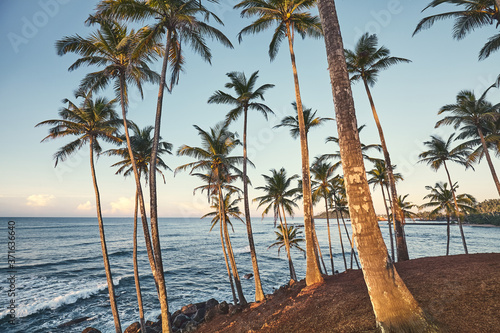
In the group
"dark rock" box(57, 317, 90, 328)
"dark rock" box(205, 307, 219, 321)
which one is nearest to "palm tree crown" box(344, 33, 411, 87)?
"dark rock" box(205, 307, 219, 321)

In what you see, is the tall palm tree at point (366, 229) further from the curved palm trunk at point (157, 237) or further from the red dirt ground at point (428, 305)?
the curved palm trunk at point (157, 237)

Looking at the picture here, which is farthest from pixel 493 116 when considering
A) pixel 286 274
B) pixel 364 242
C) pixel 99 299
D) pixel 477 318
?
pixel 99 299

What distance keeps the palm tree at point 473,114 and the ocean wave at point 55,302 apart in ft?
108

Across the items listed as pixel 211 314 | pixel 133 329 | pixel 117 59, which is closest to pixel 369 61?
pixel 117 59

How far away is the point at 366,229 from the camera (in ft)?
12.2

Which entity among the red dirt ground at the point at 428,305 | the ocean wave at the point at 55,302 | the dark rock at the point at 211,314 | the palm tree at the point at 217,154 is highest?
the palm tree at the point at 217,154

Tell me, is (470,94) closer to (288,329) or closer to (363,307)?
(363,307)

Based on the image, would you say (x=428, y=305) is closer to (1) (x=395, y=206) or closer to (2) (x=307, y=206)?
(2) (x=307, y=206)

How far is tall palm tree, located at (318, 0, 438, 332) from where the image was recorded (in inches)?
135

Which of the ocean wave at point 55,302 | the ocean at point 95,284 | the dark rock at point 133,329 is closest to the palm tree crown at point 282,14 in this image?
the ocean at point 95,284

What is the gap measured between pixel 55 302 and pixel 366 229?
82.6 feet

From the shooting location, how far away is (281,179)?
20.5 metres

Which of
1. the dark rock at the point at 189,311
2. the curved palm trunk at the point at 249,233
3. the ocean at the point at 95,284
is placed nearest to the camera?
the curved palm trunk at the point at 249,233

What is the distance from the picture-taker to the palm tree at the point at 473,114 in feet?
47.0
